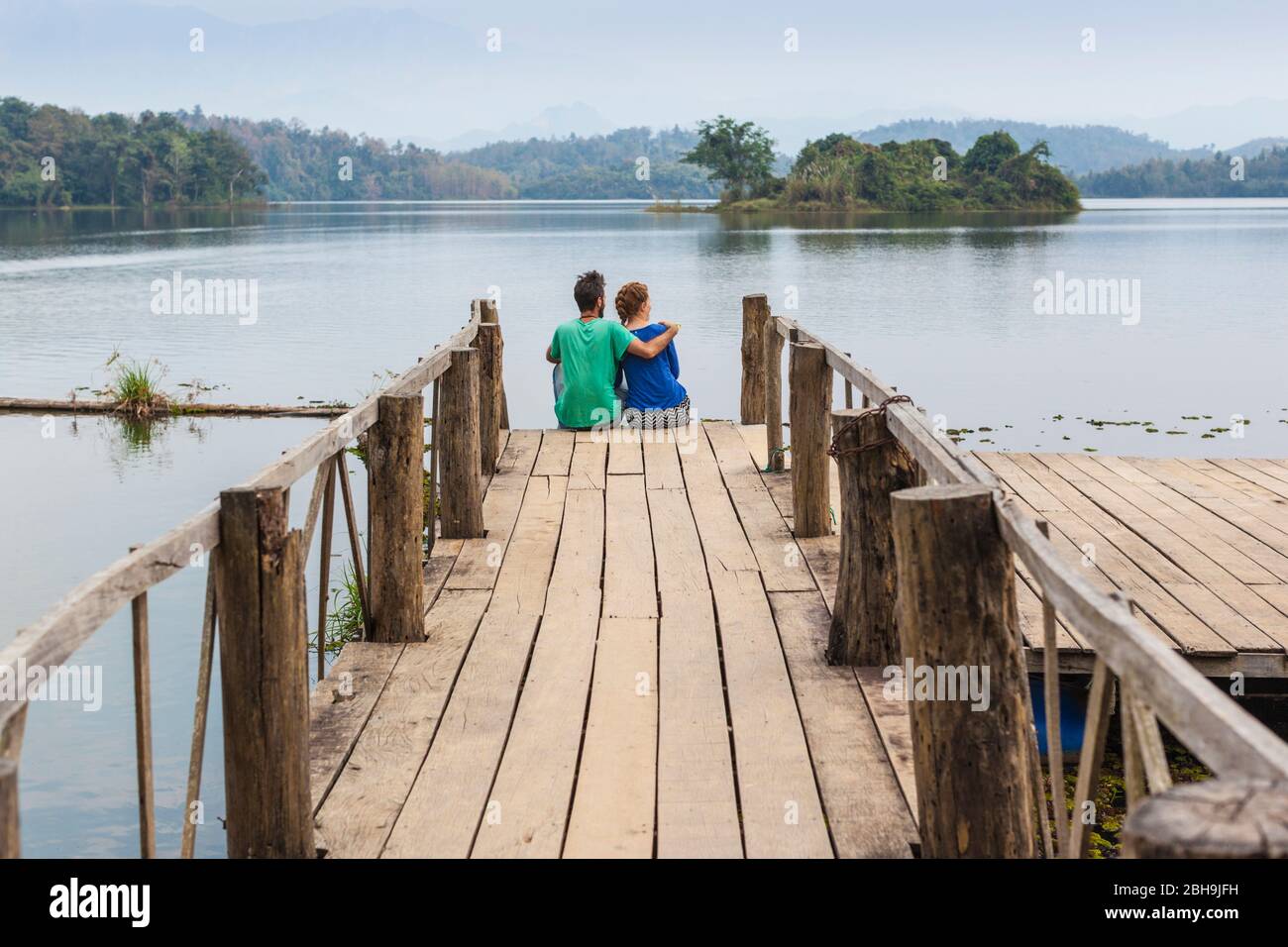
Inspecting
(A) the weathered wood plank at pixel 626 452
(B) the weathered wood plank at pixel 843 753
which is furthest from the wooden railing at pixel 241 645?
(A) the weathered wood plank at pixel 626 452

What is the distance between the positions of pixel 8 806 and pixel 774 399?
7.39 m

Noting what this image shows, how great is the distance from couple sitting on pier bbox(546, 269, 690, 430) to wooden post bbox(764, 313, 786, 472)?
65cm

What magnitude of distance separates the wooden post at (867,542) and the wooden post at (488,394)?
3.89 m

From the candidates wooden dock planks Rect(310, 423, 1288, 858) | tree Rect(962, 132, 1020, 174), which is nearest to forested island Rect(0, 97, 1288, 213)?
tree Rect(962, 132, 1020, 174)

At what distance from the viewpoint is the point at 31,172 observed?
115m

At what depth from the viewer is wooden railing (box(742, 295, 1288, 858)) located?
204 cm

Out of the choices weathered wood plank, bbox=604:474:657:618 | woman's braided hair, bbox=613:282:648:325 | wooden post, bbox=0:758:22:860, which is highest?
woman's braided hair, bbox=613:282:648:325

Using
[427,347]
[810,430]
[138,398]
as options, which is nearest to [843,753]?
[810,430]

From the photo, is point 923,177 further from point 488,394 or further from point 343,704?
point 343,704

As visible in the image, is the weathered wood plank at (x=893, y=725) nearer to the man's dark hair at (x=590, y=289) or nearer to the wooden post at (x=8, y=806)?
the wooden post at (x=8, y=806)

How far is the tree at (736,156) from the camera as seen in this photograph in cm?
8888

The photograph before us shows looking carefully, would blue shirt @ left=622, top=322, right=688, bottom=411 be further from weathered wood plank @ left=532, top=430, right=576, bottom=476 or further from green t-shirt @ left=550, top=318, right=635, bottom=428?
weathered wood plank @ left=532, top=430, right=576, bottom=476

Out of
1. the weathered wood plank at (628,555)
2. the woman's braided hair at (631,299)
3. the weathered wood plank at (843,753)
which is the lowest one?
the weathered wood plank at (843,753)
